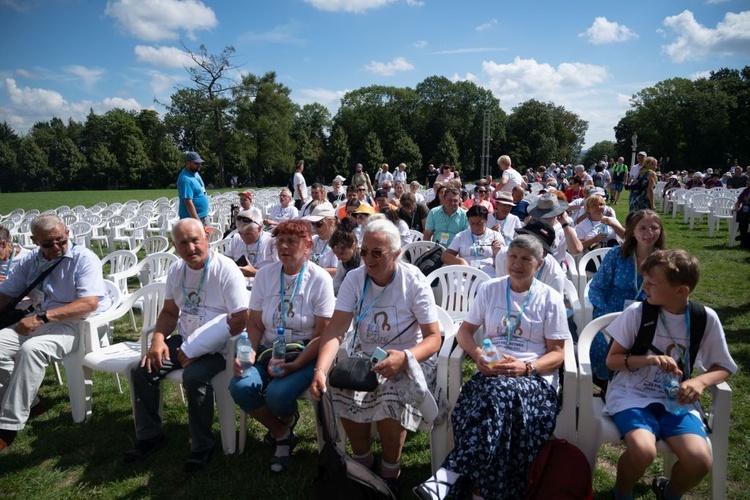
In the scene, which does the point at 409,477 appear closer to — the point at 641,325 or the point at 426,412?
the point at 426,412

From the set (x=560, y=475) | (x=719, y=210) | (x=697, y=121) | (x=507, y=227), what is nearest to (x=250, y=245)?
(x=507, y=227)

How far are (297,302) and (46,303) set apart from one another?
215 centimetres

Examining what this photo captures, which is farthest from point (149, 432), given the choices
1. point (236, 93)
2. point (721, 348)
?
point (236, 93)

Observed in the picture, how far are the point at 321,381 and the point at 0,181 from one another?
256 feet

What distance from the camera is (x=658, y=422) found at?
7.46 feet

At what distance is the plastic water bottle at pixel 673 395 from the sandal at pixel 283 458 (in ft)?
7.38

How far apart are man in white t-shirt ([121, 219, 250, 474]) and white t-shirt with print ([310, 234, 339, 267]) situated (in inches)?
56.3

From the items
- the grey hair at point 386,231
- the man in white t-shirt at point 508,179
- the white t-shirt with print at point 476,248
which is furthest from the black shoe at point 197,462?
the man in white t-shirt at point 508,179

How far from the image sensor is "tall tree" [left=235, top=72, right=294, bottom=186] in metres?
45.4

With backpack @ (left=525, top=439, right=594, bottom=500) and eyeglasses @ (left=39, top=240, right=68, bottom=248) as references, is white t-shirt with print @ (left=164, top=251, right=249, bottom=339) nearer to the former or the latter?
eyeglasses @ (left=39, top=240, right=68, bottom=248)

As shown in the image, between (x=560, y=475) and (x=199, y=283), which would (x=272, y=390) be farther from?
(x=560, y=475)

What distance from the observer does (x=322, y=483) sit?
235 centimetres

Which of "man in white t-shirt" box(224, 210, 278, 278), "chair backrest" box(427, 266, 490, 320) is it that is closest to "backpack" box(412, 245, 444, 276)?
"chair backrest" box(427, 266, 490, 320)

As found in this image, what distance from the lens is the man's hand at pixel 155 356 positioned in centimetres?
300
